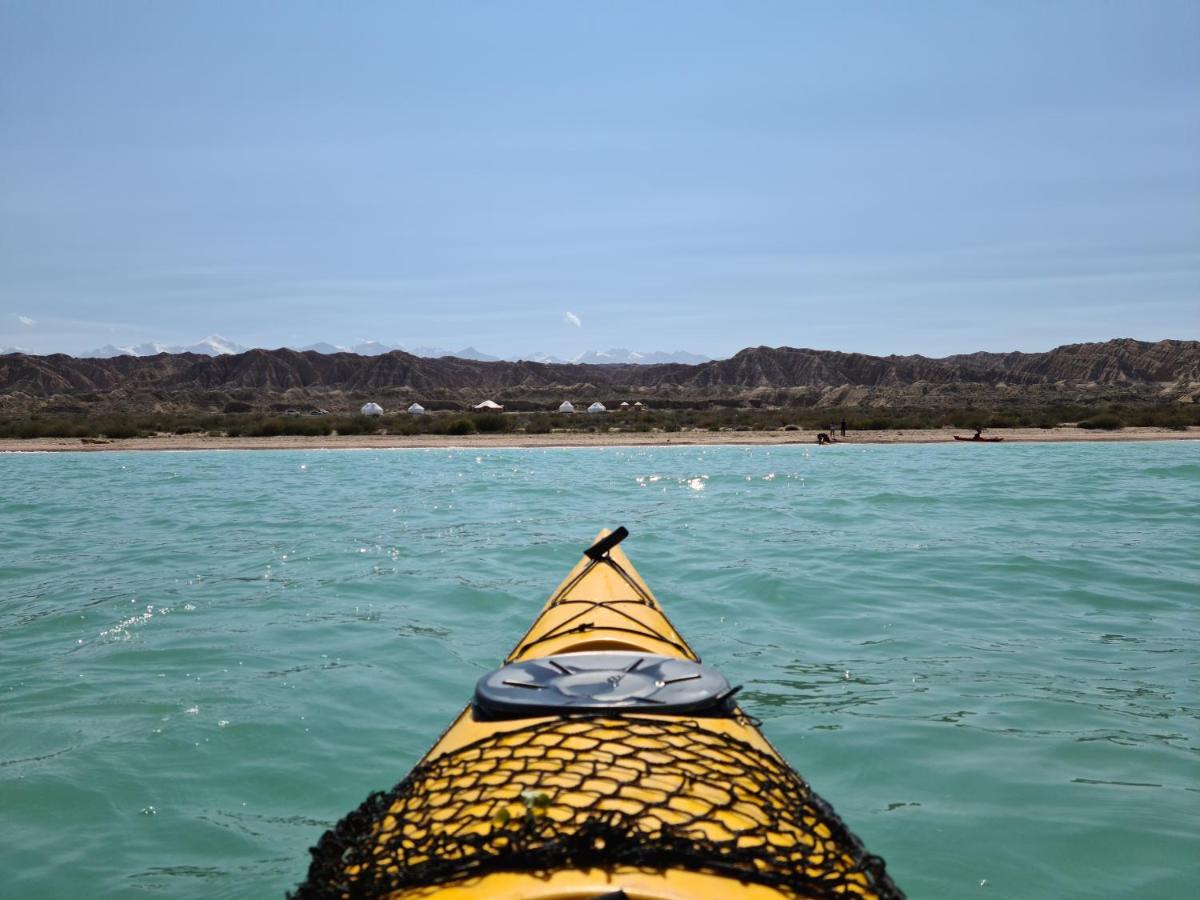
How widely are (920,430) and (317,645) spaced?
32.3 metres

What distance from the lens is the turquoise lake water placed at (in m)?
3.69

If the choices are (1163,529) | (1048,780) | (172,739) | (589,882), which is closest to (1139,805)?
(1048,780)

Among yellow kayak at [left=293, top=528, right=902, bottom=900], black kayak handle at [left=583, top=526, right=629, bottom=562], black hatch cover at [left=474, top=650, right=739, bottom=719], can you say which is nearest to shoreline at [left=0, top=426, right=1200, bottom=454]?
black kayak handle at [left=583, top=526, right=629, bottom=562]

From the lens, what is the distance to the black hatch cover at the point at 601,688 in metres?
2.27

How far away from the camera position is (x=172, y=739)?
475cm

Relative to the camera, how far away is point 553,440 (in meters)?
31.6

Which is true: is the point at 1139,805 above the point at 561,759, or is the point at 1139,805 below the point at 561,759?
below

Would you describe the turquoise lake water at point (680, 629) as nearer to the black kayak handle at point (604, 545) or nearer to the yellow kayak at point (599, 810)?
the black kayak handle at point (604, 545)

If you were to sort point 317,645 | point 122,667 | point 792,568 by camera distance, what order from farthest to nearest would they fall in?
1. point 792,568
2. point 317,645
3. point 122,667

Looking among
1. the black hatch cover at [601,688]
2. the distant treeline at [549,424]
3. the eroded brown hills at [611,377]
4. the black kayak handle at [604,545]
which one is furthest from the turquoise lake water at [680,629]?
the eroded brown hills at [611,377]

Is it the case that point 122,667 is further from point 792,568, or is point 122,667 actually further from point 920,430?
point 920,430

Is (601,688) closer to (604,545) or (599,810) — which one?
(599,810)

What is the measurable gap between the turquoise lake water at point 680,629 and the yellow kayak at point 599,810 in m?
1.74

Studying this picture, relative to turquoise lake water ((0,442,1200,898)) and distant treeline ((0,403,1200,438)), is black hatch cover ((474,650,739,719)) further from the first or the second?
distant treeline ((0,403,1200,438))
